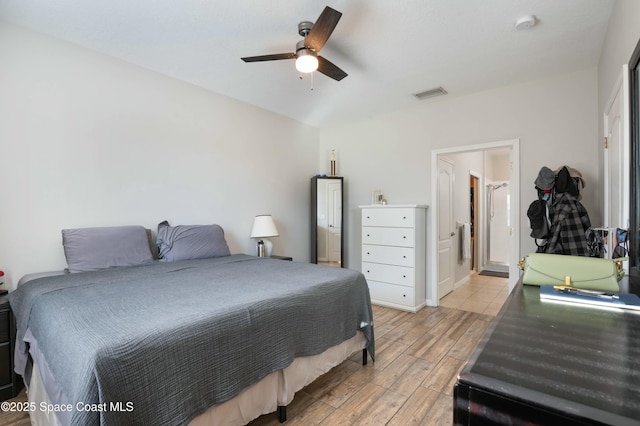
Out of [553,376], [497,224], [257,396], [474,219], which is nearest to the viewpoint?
[553,376]

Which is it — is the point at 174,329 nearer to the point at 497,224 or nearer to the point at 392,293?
the point at 392,293

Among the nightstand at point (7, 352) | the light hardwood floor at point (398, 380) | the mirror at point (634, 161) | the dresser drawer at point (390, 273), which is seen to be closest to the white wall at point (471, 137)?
the dresser drawer at point (390, 273)

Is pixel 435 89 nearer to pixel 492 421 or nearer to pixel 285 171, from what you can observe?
pixel 285 171

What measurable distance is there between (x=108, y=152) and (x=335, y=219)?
2977 mm

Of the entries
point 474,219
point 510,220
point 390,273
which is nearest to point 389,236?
point 390,273

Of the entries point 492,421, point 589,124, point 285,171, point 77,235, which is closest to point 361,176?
point 285,171

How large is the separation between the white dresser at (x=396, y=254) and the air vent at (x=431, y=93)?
1.36 metres

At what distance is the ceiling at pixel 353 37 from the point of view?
7.08 feet

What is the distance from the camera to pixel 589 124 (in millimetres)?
3033

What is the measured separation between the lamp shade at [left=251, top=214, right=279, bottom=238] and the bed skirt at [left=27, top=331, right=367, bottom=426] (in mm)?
1999

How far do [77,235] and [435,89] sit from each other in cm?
386

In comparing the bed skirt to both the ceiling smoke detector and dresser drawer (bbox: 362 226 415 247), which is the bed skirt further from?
the ceiling smoke detector

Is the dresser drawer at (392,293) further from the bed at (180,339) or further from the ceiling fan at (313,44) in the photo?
the ceiling fan at (313,44)

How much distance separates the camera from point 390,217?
396 centimetres
